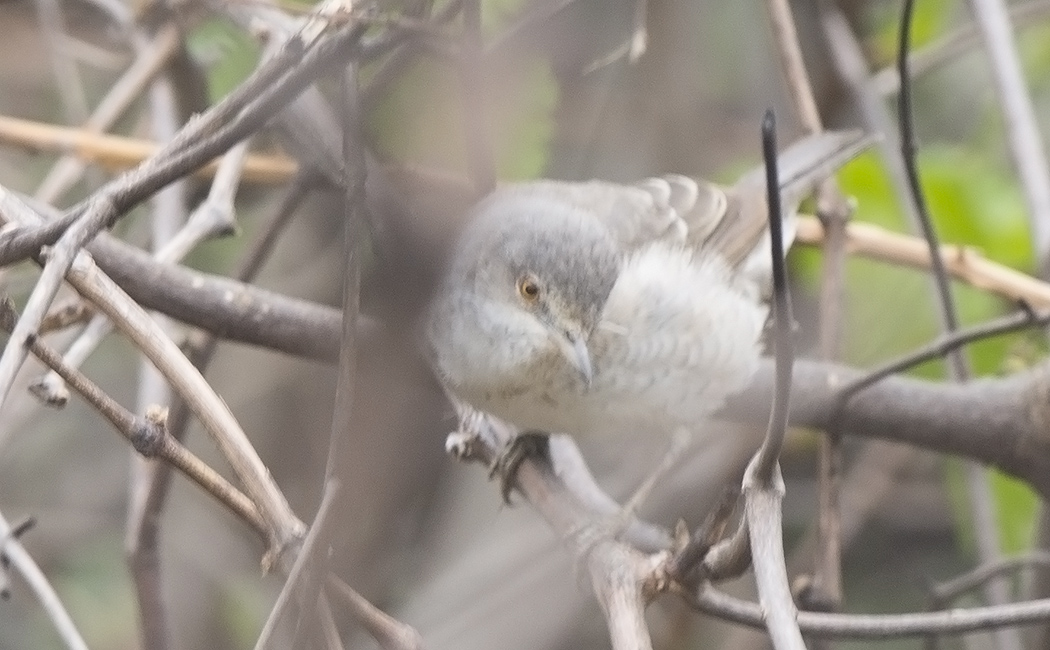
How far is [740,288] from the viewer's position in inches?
118

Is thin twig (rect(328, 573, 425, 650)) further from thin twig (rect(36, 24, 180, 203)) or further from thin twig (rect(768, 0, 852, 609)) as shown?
thin twig (rect(36, 24, 180, 203))

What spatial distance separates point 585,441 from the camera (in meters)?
3.58

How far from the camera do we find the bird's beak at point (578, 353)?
7.41 feet

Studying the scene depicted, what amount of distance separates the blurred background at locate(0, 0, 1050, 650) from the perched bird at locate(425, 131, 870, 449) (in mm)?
144

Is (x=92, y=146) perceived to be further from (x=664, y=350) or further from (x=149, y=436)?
(x=149, y=436)

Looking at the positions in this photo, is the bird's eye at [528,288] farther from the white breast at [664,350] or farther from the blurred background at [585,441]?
the blurred background at [585,441]

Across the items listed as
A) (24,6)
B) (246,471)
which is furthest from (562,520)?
(24,6)

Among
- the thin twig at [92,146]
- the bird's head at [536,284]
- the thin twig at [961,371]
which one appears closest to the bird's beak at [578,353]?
the bird's head at [536,284]

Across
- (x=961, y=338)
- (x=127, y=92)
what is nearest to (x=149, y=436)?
(x=961, y=338)

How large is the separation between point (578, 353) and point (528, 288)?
173 mm

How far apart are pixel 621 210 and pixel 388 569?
1.04 metres

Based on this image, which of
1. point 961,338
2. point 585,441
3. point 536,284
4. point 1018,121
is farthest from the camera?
point 585,441

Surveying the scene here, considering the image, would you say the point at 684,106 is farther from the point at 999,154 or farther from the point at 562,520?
the point at 562,520

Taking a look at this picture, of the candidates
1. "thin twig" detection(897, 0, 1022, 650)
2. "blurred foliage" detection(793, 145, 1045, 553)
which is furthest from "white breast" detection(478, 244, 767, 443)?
"blurred foliage" detection(793, 145, 1045, 553)
